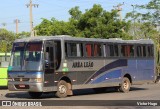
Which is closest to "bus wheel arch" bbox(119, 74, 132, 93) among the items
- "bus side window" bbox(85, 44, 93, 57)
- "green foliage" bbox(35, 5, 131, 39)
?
"bus side window" bbox(85, 44, 93, 57)

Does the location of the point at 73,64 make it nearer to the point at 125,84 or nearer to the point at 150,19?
the point at 125,84

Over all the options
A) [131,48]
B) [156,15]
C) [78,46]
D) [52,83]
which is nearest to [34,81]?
[52,83]

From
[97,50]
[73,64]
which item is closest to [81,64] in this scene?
[73,64]

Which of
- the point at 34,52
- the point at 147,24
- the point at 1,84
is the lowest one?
the point at 1,84

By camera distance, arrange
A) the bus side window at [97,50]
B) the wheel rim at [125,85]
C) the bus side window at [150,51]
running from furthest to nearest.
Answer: the bus side window at [150,51]
the wheel rim at [125,85]
the bus side window at [97,50]

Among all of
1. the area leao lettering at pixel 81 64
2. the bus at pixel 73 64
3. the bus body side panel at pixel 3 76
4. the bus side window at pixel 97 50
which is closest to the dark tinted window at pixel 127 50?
the bus at pixel 73 64

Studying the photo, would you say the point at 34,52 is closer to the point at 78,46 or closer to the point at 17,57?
the point at 17,57

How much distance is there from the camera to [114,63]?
25.1 m

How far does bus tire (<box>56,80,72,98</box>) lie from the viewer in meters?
21.2

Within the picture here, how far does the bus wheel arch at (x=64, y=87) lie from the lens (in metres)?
21.2

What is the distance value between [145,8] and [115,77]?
27.4m

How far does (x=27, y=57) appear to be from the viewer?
67.9 ft

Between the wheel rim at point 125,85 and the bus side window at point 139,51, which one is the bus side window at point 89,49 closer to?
the wheel rim at point 125,85

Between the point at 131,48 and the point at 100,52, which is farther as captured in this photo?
the point at 131,48
